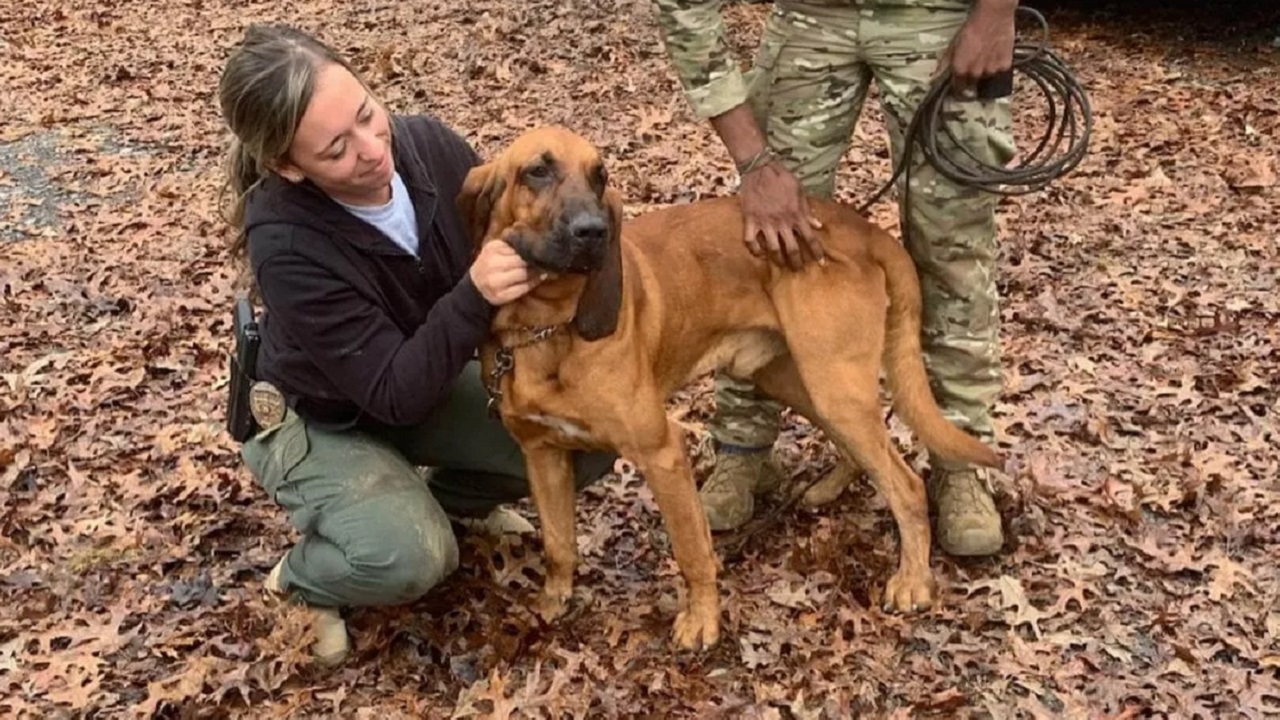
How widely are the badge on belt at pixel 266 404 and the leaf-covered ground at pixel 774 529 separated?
0.63 meters

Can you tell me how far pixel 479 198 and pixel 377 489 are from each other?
3.16ft

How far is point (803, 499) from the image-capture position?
4.70 meters

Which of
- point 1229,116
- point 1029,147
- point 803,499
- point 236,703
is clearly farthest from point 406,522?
point 1229,116

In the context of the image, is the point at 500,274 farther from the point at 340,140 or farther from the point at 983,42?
the point at 983,42

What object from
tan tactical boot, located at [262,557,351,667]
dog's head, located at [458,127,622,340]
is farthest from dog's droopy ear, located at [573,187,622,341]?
tan tactical boot, located at [262,557,351,667]

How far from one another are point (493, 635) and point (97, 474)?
7.15ft

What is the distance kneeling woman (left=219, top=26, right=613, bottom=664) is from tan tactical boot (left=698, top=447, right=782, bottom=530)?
2.03 ft

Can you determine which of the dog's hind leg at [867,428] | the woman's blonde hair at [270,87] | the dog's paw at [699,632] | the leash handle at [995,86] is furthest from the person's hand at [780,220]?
the woman's blonde hair at [270,87]

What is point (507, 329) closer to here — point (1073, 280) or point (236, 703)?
point (236, 703)

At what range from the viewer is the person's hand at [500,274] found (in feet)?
10.8

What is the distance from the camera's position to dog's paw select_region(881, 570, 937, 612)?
4062 mm

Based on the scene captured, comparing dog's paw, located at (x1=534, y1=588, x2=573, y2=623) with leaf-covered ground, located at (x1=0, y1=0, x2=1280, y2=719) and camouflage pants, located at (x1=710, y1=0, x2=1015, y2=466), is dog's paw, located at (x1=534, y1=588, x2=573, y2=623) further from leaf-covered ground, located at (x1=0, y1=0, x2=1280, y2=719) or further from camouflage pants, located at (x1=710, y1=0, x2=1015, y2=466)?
camouflage pants, located at (x1=710, y1=0, x2=1015, y2=466)

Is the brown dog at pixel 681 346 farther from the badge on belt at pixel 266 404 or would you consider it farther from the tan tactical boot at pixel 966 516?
the badge on belt at pixel 266 404

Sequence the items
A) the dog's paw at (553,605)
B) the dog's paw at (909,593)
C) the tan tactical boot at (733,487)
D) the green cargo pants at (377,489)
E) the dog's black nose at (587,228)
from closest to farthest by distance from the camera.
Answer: the dog's black nose at (587,228), the green cargo pants at (377,489), the dog's paw at (909,593), the dog's paw at (553,605), the tan tactical boot at (733,487)
